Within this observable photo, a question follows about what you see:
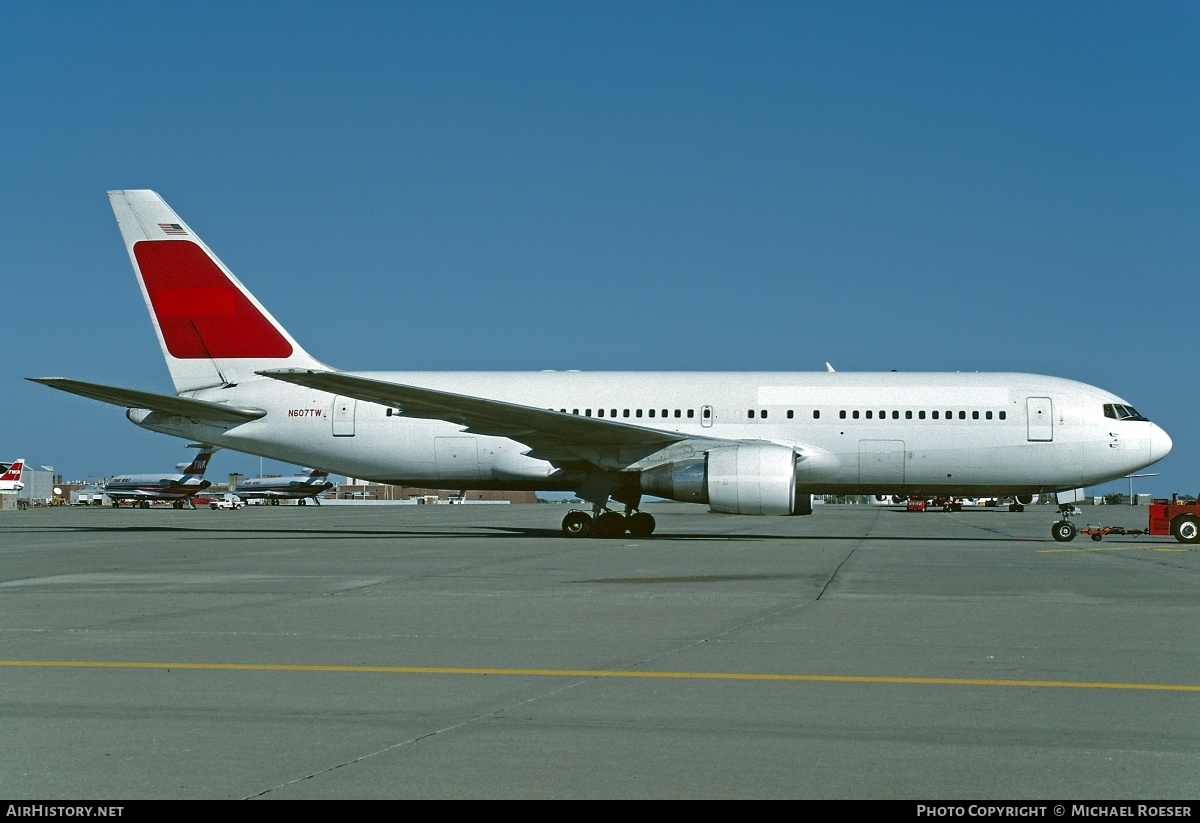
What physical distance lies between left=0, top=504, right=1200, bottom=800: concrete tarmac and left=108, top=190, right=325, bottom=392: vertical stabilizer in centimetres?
1183

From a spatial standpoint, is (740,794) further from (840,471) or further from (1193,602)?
(840,471)

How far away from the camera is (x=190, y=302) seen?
81.4 feet

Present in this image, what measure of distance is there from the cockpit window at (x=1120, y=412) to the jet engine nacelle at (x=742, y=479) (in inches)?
281

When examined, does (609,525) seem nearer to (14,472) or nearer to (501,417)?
(501,417)

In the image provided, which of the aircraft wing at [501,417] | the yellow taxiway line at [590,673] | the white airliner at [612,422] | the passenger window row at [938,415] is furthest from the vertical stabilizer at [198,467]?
the yellow taxiway line at [590,673]

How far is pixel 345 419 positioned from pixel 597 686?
744 inches

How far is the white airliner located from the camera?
71.2 ft

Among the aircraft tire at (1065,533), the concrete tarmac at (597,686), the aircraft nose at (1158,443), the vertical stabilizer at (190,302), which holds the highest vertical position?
the vertical stabilizer at (190,302)

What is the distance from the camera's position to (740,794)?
13.6 feet

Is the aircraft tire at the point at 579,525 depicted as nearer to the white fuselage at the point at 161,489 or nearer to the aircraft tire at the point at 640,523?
the aircraft tire at the point at 640,523

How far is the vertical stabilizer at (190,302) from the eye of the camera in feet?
81.1

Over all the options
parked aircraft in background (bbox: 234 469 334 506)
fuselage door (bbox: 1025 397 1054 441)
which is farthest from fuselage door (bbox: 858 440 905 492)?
parked aircraft in background (bbox: 234 469 334 506)

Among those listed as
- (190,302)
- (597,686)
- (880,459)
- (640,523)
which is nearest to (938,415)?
(880,459)
